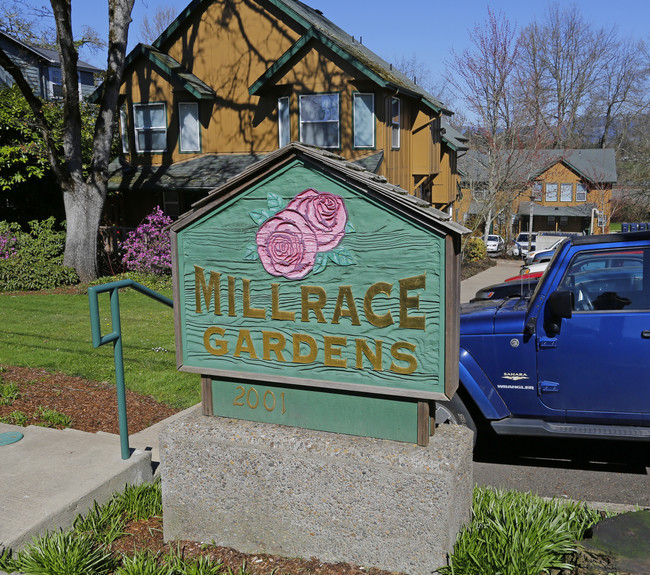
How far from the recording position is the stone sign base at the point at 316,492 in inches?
129

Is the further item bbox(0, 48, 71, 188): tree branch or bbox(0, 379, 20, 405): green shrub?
bbox(0, 48, 71, 188): tree branch

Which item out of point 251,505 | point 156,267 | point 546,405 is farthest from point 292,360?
point 156,267

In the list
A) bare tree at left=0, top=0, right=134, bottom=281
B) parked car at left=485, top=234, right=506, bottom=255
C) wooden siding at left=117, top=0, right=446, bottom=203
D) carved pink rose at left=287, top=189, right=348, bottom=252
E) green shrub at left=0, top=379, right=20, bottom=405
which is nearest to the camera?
carved pink rose at left=287, top=189, right=348, bottom=252

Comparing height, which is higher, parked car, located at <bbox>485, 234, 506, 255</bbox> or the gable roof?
the gable roof

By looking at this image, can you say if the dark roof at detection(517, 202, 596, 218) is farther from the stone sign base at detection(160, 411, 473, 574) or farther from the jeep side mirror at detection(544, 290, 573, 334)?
the stone sign base at detection(160, 411, 473, 574)

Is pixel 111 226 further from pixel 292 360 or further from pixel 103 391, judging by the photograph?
pixel 292 360

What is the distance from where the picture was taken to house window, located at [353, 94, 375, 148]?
19422 millimetres

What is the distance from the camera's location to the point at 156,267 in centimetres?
1850

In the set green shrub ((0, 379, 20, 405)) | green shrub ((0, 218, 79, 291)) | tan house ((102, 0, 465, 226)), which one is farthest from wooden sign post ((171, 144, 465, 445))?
tan house ((102, 0, 465, 226))

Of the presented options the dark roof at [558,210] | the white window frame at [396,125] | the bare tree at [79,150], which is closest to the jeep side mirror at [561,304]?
the bare tree at [79,150]

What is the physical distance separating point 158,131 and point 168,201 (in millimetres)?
2301

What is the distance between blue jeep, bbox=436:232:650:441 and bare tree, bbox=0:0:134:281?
14231 mm

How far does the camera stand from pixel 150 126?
2209 centimetres

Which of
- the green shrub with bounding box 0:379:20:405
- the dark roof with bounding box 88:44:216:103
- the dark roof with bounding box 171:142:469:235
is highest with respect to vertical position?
the dark roof with bounding box 88:44:216:103
